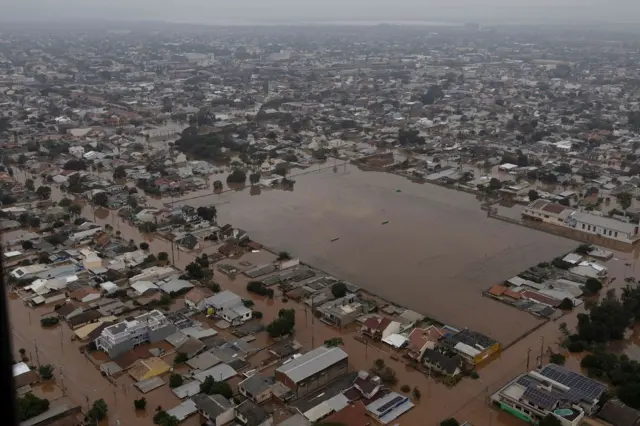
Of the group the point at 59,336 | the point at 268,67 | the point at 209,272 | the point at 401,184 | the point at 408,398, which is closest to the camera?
the point at 408,398

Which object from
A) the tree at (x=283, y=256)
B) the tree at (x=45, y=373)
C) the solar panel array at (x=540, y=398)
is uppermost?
the tree at (x=283, y=256)

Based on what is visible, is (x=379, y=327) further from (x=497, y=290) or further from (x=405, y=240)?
(x=405, y=240)

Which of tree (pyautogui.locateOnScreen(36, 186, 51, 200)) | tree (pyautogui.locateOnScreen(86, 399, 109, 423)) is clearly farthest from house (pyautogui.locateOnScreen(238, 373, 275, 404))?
tree (pyautogui.locateOnScreen(36, 186, 51, 200))

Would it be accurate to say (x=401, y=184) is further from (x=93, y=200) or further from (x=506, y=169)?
(x=93, y=200)

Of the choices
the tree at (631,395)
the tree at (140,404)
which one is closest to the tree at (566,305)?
the tree at (631,395)

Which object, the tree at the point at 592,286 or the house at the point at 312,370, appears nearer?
the house at the point at 312,370

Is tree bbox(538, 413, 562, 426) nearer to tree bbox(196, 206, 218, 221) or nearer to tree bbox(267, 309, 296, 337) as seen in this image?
tree bbox(267, 309, 296, 337)

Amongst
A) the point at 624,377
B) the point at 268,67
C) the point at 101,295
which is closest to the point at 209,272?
the point at 101,295

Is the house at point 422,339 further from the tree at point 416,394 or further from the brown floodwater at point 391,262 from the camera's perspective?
the tree at point 416,394
